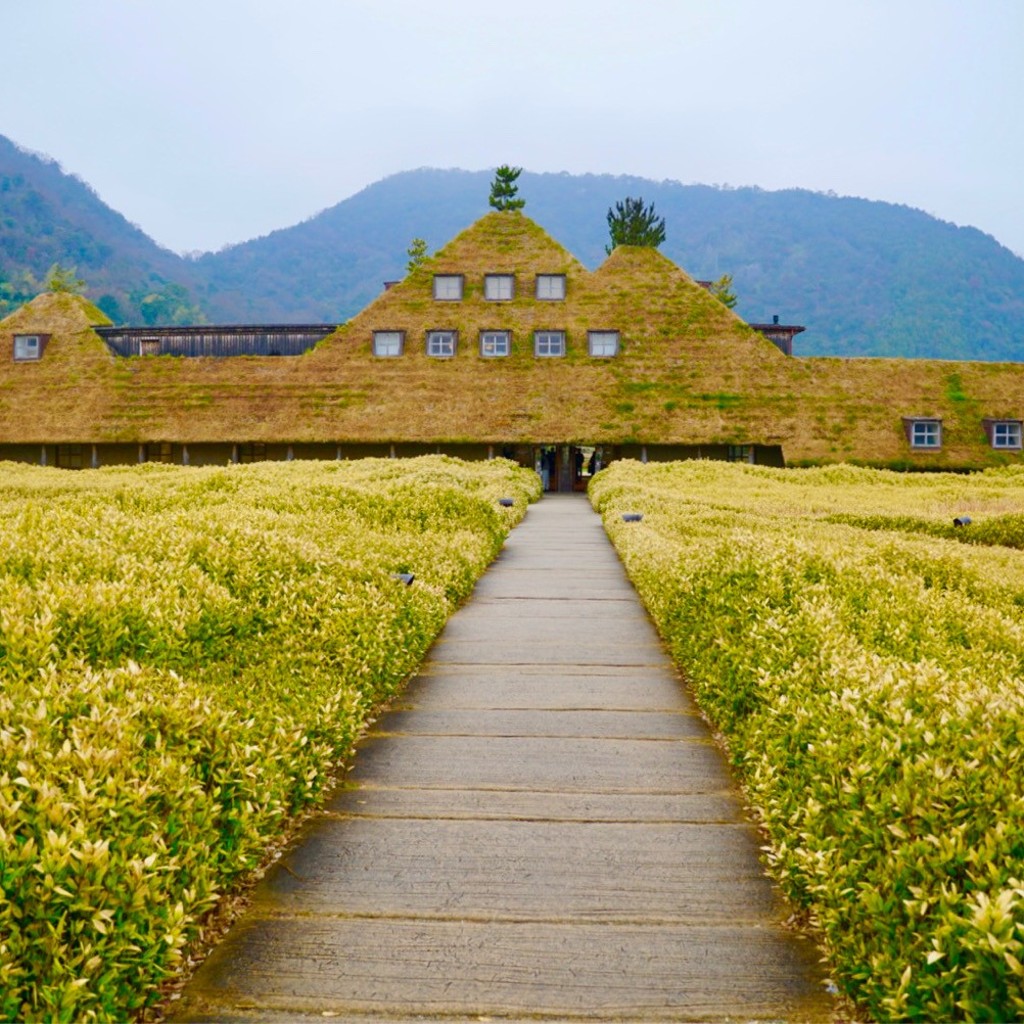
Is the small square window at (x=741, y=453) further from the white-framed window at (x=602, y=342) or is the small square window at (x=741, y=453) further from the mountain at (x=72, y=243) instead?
the mountain at (x=72, y=243)

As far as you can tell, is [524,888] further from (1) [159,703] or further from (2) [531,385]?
(2) [531,385]

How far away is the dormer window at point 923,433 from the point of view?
1350 inches

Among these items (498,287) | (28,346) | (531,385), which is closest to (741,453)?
(531,385)

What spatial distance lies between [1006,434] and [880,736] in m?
36.9

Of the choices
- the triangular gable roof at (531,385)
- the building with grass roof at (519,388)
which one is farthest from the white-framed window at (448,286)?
the triangular gable roof at (531,385)

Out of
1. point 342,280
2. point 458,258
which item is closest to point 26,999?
point 458,258

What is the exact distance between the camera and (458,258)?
3944cm

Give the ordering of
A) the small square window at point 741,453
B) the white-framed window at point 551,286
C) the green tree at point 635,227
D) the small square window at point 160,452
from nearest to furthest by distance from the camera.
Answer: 1. the small square window at point 741,453
2. the small square window at point 160,452
3. the white-framed window at point 551,286
4. the green tree at point 635,227

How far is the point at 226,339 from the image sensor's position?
4250cm

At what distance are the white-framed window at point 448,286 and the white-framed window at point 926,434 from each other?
20992 millimetres

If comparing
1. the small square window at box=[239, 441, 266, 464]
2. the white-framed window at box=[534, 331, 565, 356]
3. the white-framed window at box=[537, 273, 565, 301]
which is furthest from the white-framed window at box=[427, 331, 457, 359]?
the small square window at box=[239, 441, 266, 464]

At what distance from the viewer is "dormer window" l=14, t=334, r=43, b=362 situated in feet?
130

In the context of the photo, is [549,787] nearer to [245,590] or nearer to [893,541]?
[245,590]

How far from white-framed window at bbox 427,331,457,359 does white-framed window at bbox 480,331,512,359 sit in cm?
133
